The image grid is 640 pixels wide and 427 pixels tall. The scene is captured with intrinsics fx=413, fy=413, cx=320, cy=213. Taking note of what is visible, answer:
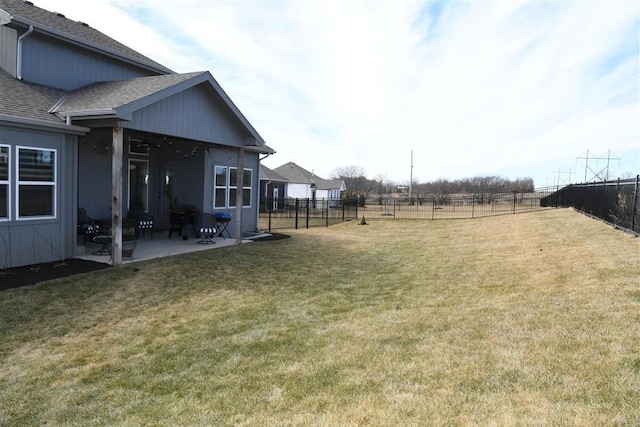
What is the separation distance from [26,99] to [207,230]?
16.1 ft

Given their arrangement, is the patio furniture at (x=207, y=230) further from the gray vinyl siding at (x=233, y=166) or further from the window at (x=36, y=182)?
the window at (x=36, y=182)

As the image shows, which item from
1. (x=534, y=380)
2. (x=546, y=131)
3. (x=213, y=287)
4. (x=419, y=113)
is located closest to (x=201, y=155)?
(x=213, y=287)

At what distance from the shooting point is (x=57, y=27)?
31.4ft

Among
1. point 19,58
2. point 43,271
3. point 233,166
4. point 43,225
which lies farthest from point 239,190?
point 19,58

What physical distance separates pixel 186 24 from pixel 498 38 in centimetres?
965

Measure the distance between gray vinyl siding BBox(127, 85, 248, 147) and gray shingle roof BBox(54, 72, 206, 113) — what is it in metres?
0.32

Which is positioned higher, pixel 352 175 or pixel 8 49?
pixel 352 175

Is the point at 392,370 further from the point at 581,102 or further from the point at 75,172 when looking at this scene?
the point at 581,102

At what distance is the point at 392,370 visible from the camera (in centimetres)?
368

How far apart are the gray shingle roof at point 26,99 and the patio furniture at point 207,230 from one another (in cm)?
444

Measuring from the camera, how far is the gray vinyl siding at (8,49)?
8.79 m

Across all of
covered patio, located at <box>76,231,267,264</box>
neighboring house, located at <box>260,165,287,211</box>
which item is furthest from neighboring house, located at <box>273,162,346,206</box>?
covered patio, located at <box>76,231,267,264</box>

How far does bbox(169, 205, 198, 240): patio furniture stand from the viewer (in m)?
12.0

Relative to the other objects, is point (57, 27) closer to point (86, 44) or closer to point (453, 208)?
point (86, 44)
